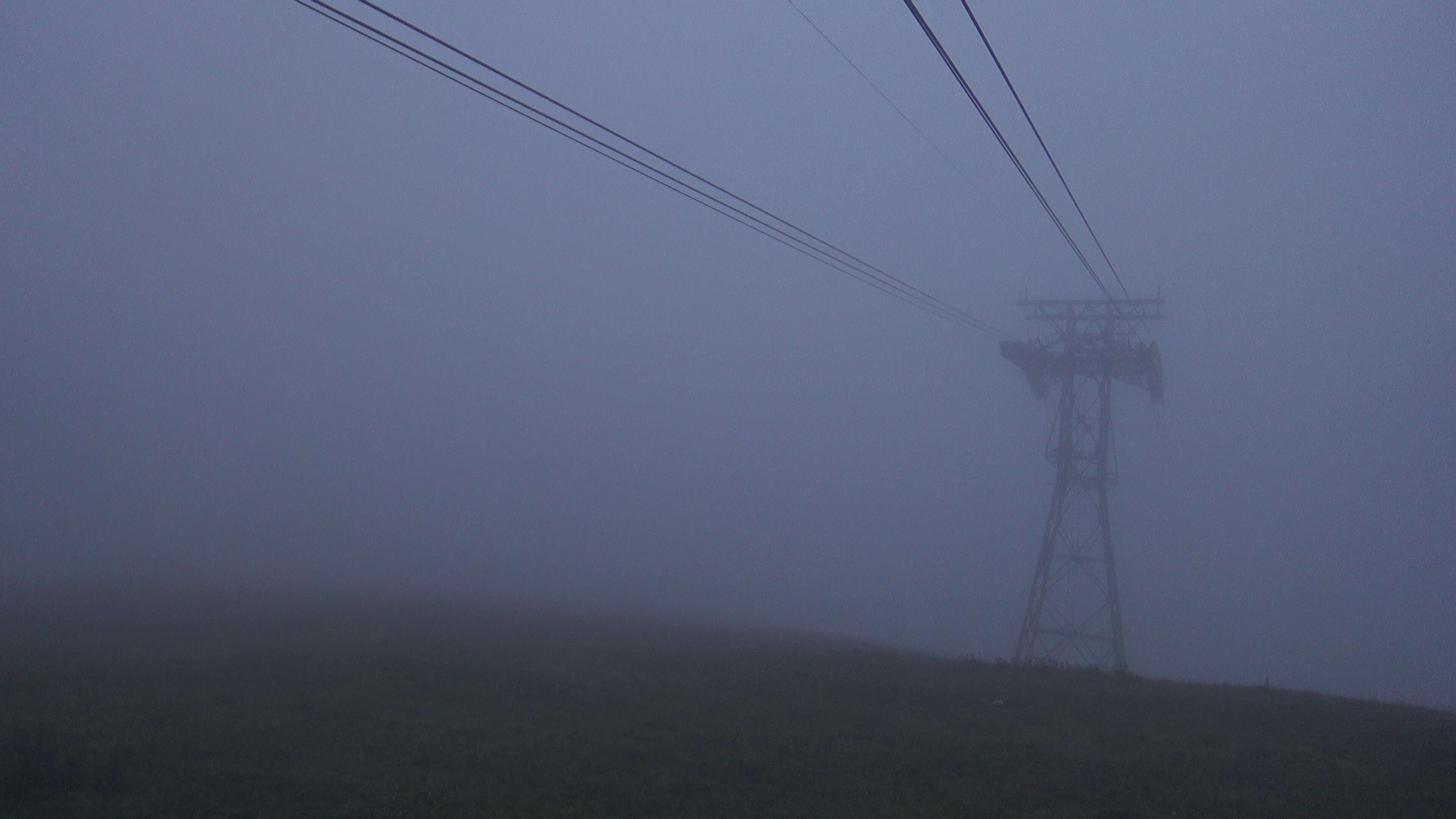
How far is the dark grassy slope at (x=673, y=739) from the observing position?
943cm

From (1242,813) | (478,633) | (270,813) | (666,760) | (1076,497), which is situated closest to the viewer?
(270,813)

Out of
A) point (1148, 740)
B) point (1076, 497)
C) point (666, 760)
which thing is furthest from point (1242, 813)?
point (1076, 497)

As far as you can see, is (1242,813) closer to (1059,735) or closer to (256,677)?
(1059,735)

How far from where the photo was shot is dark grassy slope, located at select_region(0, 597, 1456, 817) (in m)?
9.43

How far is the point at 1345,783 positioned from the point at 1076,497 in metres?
22.7

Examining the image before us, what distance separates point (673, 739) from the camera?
1172 cm

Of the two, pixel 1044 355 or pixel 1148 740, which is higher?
pixel 1044 355

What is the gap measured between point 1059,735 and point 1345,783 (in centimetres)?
320

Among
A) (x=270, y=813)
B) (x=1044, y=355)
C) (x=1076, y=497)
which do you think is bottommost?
(x=270, y=813)

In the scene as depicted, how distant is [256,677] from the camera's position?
45.9 ft

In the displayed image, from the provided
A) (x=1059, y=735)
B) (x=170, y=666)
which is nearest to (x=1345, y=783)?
(x=1059, y=735)

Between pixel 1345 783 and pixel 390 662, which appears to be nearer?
pixel 1345 783

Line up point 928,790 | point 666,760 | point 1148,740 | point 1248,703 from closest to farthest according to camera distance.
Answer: point 928,790 < point 666,760 < point 1148,740 < point 1248,703

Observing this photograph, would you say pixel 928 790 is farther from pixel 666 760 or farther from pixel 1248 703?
pixel 1248 703
